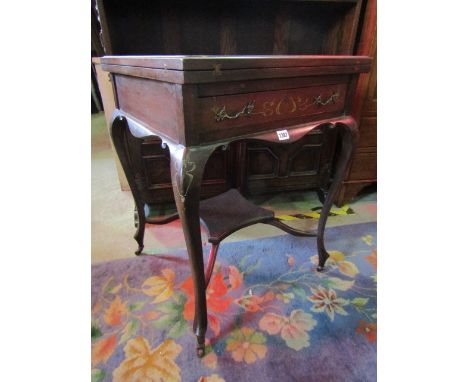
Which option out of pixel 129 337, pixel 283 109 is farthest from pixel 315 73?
pixel 129 337

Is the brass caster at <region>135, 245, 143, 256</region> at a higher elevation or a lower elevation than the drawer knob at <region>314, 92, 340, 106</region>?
lower

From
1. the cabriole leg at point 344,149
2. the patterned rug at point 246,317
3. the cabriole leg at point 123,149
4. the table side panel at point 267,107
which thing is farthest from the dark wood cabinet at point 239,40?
the table side panel at point 267,107

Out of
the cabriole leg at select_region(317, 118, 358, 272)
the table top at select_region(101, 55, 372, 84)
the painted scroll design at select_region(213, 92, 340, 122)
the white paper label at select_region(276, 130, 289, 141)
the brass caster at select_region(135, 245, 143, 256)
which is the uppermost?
the table top at select_region(101, 55, 372, 84)

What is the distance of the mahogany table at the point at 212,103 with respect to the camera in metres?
0.55

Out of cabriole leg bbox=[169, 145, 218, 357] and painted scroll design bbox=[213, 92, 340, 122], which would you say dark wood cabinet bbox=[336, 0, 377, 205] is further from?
cabriole leg bbox=[169, 145, 218, 357]

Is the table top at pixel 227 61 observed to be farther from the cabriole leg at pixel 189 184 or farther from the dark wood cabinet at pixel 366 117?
the dark wood cabinet at pixel 366 117

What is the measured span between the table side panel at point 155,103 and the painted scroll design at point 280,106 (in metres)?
0.09

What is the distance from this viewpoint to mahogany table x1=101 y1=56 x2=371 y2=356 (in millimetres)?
554

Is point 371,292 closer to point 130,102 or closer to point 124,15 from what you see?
point 130,102

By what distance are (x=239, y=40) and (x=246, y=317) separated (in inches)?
48.8

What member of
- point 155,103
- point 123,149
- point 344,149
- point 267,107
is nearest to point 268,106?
point 267,107

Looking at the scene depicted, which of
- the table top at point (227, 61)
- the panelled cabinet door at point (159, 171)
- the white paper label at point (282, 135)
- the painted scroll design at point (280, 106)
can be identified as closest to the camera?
the table top at point (227, 61)

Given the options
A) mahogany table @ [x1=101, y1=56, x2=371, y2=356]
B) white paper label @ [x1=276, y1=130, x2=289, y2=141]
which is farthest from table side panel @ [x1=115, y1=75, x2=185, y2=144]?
white paper label @ [x1=276, y1=130, x2=289, y2=141]

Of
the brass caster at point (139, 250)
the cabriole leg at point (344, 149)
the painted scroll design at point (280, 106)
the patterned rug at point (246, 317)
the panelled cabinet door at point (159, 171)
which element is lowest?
the patterned rug at point (246, 317)
